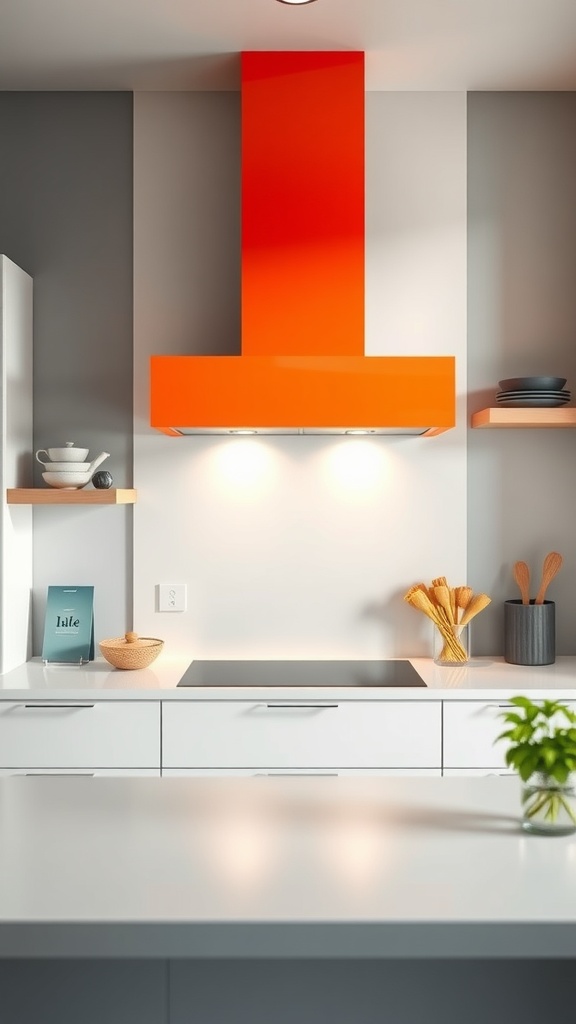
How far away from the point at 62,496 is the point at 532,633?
1624 millimetres

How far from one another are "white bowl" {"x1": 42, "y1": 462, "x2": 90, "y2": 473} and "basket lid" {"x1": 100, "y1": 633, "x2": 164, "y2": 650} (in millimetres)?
575

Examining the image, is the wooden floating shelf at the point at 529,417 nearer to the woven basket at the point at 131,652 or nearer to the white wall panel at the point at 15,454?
the woven basket at the point at 131,652

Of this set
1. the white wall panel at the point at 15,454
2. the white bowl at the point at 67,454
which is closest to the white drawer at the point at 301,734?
the white wall panel at the point at 15,454

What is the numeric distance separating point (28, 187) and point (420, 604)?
2.02m

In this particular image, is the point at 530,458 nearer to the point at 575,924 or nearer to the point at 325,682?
the point at 325,682

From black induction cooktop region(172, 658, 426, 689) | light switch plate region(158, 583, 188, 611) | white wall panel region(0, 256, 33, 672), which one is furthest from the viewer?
light switch plate region(158, 583, 188, 611)

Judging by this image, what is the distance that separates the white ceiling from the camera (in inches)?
110

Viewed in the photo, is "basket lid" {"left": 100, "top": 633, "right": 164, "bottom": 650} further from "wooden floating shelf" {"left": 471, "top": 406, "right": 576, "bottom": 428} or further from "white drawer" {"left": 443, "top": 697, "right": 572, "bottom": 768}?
"wooden floating shelf" {"left": 471, "top": 406, "right": 576, "bottom": 428}

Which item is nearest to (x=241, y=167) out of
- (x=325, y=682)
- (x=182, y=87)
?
(x=182, y=87)

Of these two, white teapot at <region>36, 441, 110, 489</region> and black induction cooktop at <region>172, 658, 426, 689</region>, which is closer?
black induction cooktop at <region>172, 658, 426, 689</region>

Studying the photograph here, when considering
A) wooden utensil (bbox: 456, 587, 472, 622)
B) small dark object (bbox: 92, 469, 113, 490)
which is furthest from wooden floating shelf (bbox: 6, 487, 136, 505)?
wooden utensil (bbox: 456, 587, 472, 622)

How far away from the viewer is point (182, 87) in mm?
3359

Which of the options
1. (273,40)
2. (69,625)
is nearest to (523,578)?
(69,625)

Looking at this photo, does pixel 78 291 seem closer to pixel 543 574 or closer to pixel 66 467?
pixel 66 467
